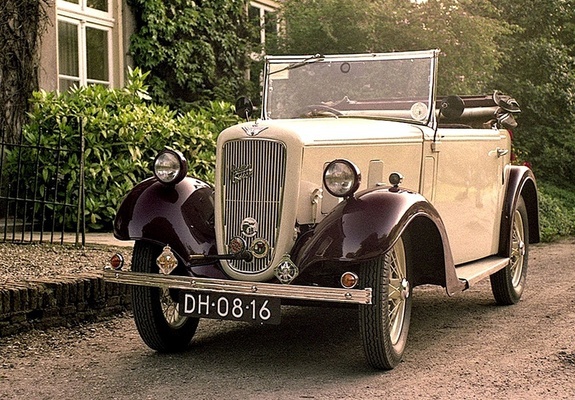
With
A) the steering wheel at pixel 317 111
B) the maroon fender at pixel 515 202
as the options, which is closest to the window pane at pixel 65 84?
the steering wheel at pixel 317 111

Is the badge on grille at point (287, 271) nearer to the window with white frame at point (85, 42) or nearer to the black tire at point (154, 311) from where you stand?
the black tire at point (154, 311)

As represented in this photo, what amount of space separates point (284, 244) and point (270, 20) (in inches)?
389

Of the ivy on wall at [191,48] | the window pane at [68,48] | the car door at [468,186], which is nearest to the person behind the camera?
the car door at [468,186]

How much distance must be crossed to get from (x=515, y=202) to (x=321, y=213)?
236 cm

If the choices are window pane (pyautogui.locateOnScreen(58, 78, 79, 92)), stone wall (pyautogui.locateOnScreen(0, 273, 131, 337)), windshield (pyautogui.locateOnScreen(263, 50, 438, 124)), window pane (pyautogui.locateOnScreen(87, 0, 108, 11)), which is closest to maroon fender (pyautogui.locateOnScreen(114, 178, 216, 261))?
stone wall (pyautogui.locateOnScreen(0, 273, 131, 337))

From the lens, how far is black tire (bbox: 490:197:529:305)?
22.4ft

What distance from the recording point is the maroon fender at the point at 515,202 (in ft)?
Answer: 22.5

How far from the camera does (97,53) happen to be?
461 inches

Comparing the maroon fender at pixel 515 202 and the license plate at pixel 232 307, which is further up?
the maroon fender at pixel 515 202

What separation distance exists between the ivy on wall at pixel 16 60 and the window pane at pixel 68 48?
977 mm

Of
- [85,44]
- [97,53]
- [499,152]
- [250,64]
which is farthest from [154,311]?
[250,64]

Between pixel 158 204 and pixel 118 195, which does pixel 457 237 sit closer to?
pixel 158 204

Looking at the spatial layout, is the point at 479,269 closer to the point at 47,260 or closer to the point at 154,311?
the point at 154,311

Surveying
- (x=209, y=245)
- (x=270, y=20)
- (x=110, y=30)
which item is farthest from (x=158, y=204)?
(x=270, y=20)
